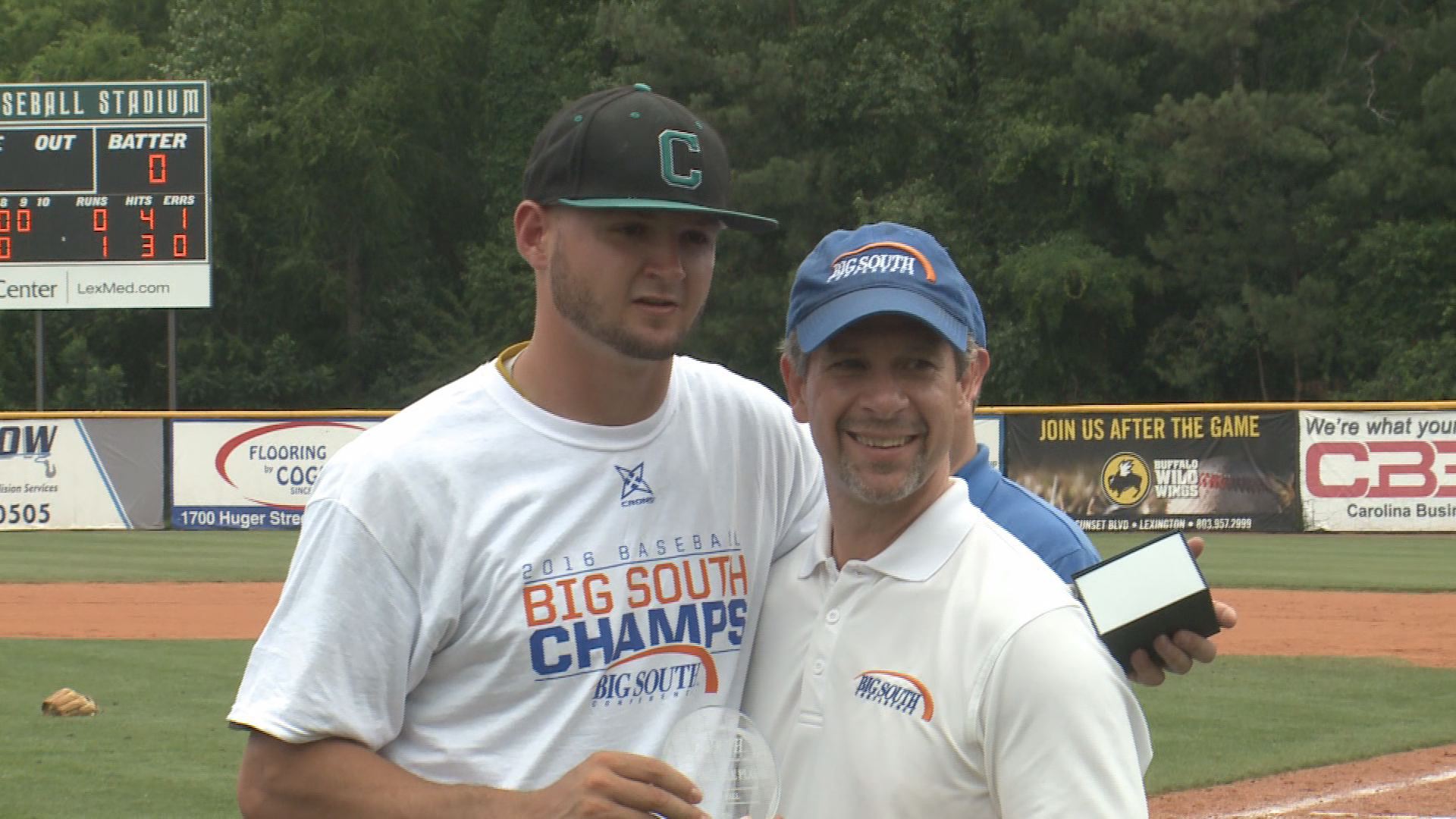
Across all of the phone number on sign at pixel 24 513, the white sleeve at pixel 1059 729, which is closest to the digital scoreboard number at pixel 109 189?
the phone number on sign at pixel 24 513

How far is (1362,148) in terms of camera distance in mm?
36375

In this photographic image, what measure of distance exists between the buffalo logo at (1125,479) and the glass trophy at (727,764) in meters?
20.6

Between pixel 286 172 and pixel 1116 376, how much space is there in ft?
74.8

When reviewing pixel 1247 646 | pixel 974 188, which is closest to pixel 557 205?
pixel 1247 646

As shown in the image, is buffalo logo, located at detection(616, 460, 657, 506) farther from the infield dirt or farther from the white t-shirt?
the infield dirt

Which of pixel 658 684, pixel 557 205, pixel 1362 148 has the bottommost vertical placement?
pixel 658 684

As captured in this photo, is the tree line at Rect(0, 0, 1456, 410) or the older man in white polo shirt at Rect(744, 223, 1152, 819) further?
the tree line at Rect(0, 0, 1456, 410)

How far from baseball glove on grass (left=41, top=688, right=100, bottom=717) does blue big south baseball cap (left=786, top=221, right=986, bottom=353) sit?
7.97 metres

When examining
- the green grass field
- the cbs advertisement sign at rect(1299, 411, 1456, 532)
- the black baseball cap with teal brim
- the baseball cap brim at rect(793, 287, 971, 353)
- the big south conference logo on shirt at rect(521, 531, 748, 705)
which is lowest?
the green grass field

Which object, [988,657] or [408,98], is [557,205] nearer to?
[988,657]

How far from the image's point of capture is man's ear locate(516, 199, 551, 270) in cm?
273

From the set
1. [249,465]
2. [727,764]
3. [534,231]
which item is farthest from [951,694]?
[249,465]

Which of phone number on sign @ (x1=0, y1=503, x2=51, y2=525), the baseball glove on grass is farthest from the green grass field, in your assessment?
phone number on sign @ (x1=0, y1=503, x2=51, y2=525)

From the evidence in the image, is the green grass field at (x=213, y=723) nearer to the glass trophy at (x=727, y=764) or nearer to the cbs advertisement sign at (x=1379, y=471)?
the glass trophy at (x=727, y=764)
